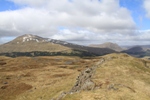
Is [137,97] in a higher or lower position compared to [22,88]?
higher

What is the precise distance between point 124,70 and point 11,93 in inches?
1629

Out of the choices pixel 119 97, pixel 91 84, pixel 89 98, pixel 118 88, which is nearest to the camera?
pixel 89 98

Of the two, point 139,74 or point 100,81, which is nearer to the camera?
point 100,81

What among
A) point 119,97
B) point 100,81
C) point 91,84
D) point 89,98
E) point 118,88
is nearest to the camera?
point 89,98

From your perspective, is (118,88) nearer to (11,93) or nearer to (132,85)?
(132,85)

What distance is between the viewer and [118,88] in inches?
1905

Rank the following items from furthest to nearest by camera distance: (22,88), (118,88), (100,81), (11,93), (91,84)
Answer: (22,88), (11,93), (100,81), (91,84), (118,88)

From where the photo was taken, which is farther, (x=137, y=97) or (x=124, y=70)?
(x=124, y=70)

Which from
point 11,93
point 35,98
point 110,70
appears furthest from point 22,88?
point 110,70

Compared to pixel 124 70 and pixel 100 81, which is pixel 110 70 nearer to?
pixel 124 70

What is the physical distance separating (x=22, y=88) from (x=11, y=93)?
20.5 ft

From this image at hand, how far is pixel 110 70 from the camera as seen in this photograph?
70.4 m

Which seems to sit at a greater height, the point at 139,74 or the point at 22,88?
the point at 139,74

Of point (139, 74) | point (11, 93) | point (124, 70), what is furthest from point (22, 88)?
Result: point (139, 74)
